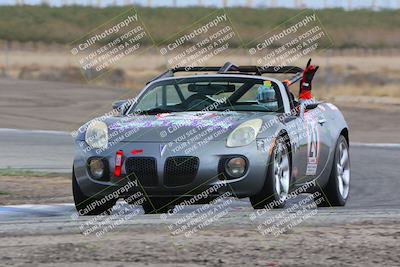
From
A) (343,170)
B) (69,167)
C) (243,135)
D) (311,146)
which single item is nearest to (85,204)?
(243,135)

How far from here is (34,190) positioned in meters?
13.5

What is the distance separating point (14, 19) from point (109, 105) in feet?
163

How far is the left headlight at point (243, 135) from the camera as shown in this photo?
32.9 ft

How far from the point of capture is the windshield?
36.6 ft

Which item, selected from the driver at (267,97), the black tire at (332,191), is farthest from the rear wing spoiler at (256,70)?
the black tire at (332,191)

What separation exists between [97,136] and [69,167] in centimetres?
660

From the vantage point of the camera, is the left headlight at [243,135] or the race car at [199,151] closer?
the race car at [199,151]

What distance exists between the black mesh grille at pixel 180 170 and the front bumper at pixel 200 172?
0.02 m

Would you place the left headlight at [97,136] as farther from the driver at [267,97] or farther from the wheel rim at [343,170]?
the wheel rim at [343,170]

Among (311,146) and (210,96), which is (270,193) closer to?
(311,146)
